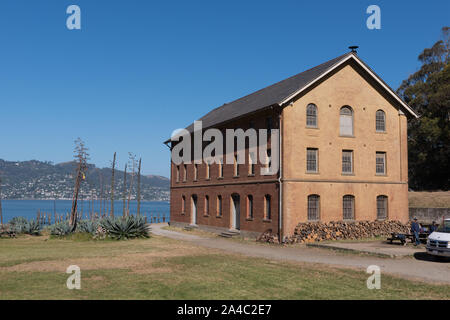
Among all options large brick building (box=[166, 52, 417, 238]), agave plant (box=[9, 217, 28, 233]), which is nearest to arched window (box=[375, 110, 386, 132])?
large brick building (box=[166, 52, 417, 238])

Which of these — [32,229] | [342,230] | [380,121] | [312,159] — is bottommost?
[32,229]

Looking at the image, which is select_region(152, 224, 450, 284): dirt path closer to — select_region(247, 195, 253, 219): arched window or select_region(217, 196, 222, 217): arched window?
select_region(247, 195, 253, 219): arched window

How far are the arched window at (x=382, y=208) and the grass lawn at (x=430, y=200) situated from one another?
1269cm

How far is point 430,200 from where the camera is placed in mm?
40531

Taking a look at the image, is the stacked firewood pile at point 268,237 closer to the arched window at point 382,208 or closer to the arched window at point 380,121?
the arched window at point 382,208

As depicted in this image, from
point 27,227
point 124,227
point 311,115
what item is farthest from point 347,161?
point 27,227

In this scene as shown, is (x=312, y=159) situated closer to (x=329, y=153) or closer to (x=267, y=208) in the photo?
(x=329, y=153)

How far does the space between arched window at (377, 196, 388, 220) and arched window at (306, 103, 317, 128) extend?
22.9ft

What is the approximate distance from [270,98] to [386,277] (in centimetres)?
1808

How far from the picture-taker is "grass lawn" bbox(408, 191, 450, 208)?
128ft

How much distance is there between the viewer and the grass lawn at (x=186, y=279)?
10.8 m

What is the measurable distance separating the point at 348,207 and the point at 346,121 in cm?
571

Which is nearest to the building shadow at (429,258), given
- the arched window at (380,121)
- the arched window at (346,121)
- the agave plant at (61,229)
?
the arched window at (346,121)

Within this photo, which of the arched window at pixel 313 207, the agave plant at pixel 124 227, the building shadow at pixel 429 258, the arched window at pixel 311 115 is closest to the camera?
the building shadow at pixel 429 258
